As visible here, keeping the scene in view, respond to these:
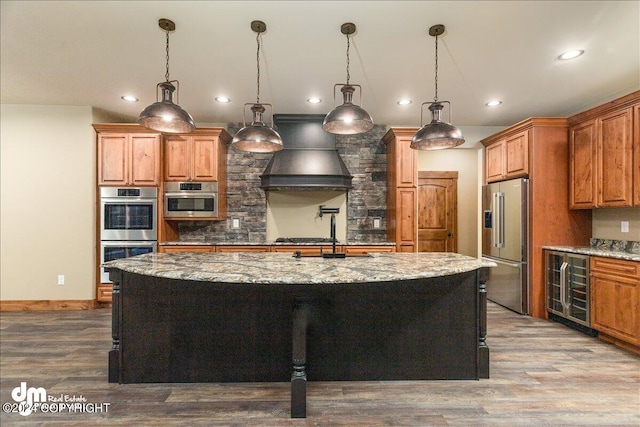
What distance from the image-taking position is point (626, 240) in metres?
3.65

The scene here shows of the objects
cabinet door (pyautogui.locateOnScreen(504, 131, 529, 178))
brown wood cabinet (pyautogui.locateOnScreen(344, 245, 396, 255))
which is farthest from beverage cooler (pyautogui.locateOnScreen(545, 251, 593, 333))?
brown wood cabinet (pyautogui.locateOnScreen(344, 245, 396, 255))

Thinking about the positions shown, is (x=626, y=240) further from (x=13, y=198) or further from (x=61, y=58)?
(x=13, y=198)

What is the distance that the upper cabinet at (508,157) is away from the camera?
4.19m

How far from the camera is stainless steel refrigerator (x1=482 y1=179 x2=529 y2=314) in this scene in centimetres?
414

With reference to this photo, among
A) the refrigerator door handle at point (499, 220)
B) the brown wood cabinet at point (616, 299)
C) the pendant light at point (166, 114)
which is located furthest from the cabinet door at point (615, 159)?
the pendant light at point (166, 114)

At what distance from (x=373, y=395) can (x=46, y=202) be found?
482 cm

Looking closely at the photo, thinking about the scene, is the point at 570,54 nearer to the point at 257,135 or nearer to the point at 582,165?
the point at 582,165

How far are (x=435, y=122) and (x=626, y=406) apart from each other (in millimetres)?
2324

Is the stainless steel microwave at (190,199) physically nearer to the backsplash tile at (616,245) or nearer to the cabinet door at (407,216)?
the cabinet door at (407,216)

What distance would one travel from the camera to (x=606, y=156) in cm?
355

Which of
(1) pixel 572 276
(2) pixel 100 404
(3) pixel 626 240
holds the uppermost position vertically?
(3) pixel 626 240

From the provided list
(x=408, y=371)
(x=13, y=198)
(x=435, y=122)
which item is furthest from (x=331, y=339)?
(x=13, y=198)

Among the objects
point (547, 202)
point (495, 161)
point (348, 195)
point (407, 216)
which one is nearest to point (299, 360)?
point (407, 216)

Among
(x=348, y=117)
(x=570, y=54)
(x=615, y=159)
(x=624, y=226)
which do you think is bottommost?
(x=624, y=226)
